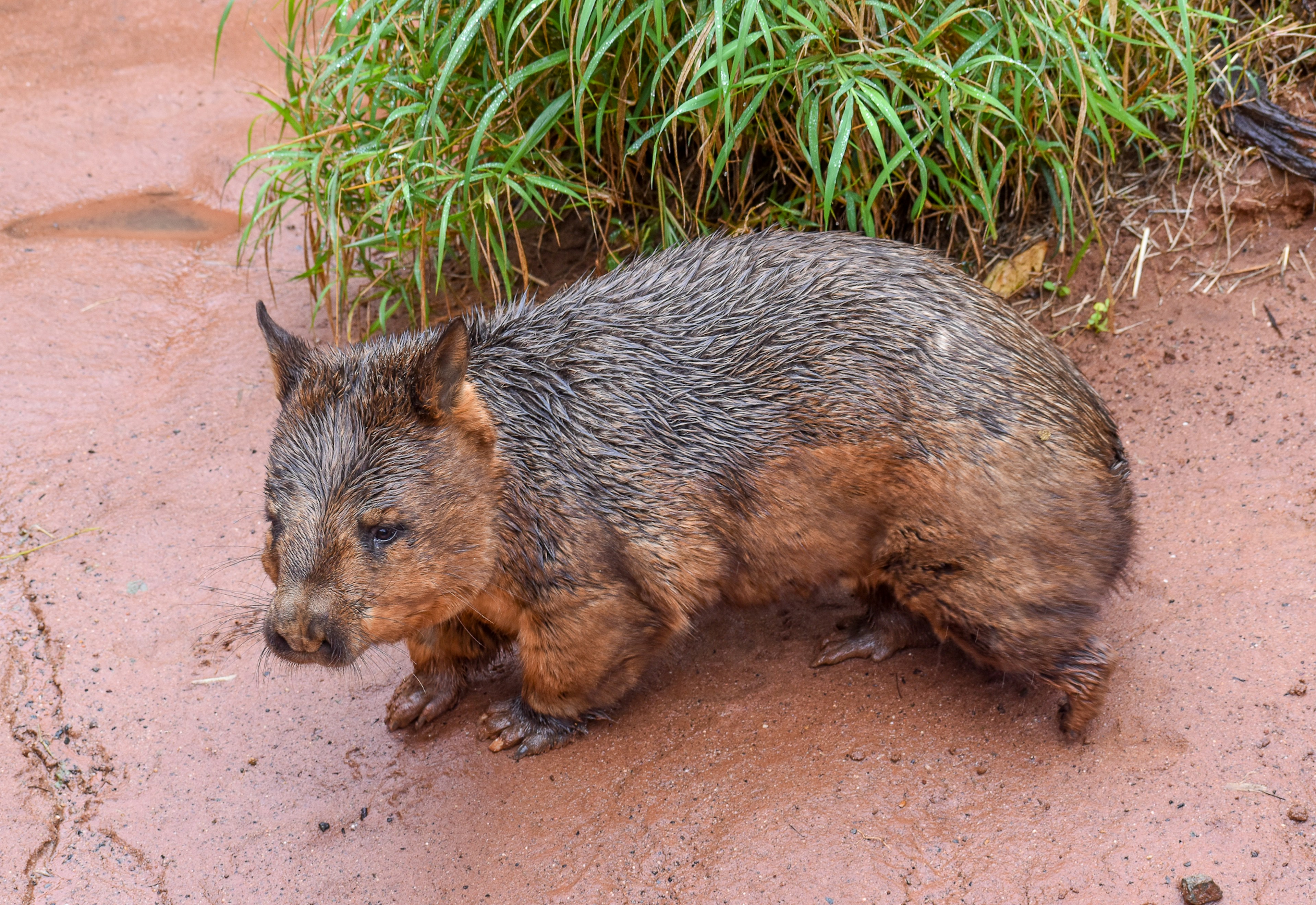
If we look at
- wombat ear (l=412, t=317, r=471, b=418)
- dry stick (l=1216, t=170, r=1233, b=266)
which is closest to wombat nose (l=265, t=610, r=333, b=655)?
wombat ear (l=412, t=317, r=471, b=418)

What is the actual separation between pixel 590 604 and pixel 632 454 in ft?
1.71

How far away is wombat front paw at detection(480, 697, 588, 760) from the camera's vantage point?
395cm

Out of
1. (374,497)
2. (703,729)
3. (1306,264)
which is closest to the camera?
(374,497)

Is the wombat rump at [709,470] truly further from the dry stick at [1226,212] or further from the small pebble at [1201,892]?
the dry stick at [1226,212]

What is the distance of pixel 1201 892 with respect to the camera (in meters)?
3.19

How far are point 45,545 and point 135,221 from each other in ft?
9.63

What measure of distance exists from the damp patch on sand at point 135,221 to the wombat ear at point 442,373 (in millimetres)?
3956

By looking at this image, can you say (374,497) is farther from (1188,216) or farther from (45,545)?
(1188,216)

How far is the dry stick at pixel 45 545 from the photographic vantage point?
4.60 metres

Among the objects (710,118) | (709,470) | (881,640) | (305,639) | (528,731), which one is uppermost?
(710,118)

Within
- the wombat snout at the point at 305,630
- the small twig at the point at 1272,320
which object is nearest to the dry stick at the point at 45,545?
the wombat snout at the point at 305,630

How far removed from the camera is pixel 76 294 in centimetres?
609

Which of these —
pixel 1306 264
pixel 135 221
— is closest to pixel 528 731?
pixel 1306 264

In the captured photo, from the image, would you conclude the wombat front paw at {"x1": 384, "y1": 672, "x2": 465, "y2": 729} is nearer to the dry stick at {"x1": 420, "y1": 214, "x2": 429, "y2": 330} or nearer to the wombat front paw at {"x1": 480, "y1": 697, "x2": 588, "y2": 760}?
the wombat front paw at {"x1": 480, "y1": 697, "x2": 588, "y2": 760}
